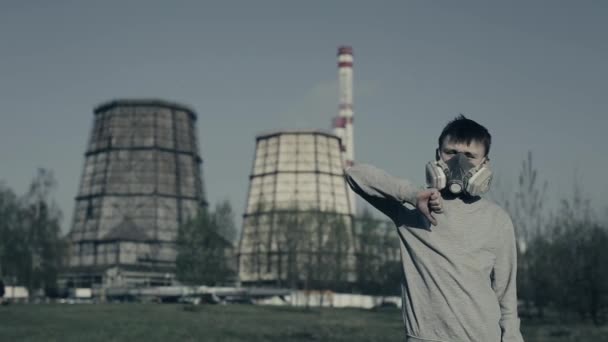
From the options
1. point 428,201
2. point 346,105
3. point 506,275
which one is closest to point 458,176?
point 428,201

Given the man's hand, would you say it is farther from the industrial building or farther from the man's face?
the industrial building

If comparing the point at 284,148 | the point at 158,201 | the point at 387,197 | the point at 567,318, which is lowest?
the point at 567,318

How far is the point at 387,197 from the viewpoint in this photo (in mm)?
4172

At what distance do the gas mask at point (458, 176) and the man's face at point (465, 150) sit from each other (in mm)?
194

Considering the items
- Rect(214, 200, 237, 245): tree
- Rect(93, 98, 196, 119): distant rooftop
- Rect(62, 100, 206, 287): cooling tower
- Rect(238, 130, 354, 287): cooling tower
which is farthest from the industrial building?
Rect(214, 200, 237, 245): tree

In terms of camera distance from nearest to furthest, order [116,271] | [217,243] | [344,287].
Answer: [217,243] → [344,287] → [116,271]

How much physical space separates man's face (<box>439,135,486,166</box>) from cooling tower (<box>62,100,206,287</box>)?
12951 cm

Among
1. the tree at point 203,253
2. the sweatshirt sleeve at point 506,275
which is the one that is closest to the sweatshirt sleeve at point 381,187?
the sweatshirt sleeve at point 506,275

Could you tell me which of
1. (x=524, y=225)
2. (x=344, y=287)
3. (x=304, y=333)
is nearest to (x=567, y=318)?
(x=524, y=225)

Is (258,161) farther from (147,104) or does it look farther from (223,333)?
(223,333)

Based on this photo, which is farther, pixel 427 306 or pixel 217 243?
pixel 217 243

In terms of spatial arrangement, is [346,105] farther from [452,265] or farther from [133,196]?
[452,265]

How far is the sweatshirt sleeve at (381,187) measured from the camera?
4.04m

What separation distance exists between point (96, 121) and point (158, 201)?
22042mm
